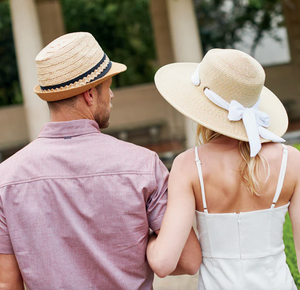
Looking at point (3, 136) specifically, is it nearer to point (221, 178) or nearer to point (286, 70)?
point (286, 70)

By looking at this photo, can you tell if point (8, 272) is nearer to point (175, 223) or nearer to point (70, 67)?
point (175, 223)

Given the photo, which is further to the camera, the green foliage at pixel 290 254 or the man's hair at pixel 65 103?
the green foliage at pixel 290 254

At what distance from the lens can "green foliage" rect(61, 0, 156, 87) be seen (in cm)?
1441

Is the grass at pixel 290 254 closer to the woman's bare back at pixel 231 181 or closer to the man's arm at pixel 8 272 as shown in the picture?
the woman's bare back at pixel 231 181

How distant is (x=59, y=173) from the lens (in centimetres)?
156

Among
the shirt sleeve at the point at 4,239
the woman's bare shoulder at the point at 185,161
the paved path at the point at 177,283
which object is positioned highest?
the woman's bare shoulder at the point at 185,161

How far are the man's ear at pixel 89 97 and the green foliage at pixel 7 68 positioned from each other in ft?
44.8

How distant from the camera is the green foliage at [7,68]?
14.4 m

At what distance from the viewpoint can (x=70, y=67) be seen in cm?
161

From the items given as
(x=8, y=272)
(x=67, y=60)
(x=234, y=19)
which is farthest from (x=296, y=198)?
(x=234, y=19)

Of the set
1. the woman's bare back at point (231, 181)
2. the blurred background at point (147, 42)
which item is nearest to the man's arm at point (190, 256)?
the woman's bare back at point (231, 181)

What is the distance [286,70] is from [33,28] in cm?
877

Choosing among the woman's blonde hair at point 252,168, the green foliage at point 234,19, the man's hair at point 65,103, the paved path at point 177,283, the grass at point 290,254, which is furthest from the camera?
the green foliage at point 234,19

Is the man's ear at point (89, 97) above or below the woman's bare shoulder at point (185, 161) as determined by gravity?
above
